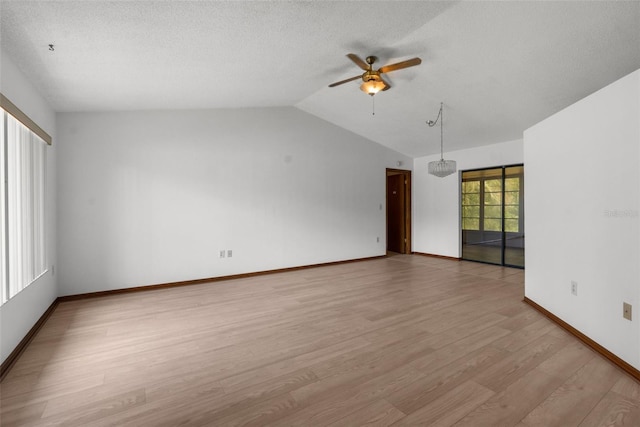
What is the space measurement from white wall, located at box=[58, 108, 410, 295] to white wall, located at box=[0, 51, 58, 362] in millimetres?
271

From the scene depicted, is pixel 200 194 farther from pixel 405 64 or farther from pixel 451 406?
pixel 451 406

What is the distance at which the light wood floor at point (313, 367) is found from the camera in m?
1.76

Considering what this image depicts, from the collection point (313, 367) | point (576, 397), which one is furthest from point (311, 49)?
point (576, 397)

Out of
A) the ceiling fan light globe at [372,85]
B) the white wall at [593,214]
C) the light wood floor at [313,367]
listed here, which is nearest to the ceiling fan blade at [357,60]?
the ceiling fan light globe at [372,85]

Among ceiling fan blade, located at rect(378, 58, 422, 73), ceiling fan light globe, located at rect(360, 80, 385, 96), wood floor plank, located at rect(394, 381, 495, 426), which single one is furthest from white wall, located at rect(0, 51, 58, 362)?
ceiling fan blade, located at rect(378, 58, 422, 73)

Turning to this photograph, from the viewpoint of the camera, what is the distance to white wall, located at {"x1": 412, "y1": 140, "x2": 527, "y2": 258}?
5.91m

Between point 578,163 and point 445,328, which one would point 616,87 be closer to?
point 578,163

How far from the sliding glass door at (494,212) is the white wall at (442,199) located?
0.17 meters

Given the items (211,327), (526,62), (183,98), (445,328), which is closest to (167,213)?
(183,98)

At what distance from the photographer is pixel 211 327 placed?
305 cm

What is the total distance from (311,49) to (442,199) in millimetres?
4748

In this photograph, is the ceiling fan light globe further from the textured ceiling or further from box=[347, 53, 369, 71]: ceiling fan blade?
the textured ceiling

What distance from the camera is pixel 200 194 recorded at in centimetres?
475

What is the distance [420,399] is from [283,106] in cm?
484
